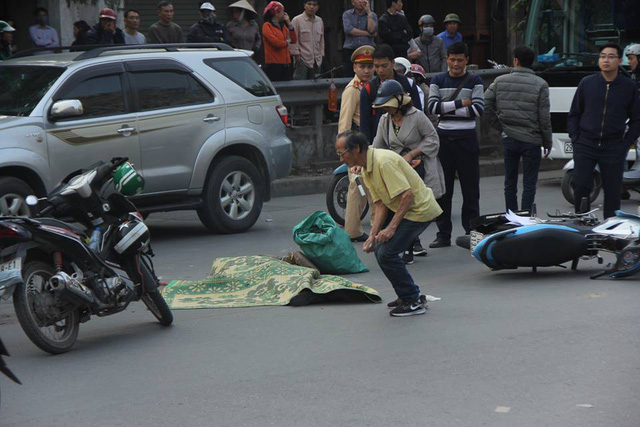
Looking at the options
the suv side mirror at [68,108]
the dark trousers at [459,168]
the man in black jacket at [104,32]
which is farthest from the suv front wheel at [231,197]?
the man in black jacket at [104,32]

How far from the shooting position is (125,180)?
7633 millimetres

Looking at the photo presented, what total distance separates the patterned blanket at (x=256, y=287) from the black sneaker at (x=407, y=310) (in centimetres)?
57

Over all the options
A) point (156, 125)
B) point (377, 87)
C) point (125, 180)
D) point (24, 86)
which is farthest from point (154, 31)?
point (125, 180)

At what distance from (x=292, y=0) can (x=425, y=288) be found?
1611 centimetres

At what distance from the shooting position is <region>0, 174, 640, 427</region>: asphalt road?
5492mm

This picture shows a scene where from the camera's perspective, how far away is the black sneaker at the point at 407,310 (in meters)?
7.84

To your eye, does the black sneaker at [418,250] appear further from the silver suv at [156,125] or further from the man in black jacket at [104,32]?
the man in black jacket at [104,32]

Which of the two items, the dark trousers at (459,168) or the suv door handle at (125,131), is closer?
the dark trousers at (459,168)

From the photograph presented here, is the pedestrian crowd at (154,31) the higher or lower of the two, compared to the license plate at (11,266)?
higher

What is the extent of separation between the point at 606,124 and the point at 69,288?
18.8 feet

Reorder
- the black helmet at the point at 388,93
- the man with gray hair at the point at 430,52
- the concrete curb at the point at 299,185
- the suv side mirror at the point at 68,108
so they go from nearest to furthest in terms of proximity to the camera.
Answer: the black helmet at the point at 388,93 < the suv side mirror at the point at 68,108 < the concrete curb at the point at 299,185 < the man with gray hair at the point at 430,52

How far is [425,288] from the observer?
902cm

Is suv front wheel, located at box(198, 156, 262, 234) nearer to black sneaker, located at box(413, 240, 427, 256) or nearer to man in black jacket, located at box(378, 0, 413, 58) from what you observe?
black sneaker, located at box(413, 240, 427, 256)

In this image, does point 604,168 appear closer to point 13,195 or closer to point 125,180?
point 125,180
